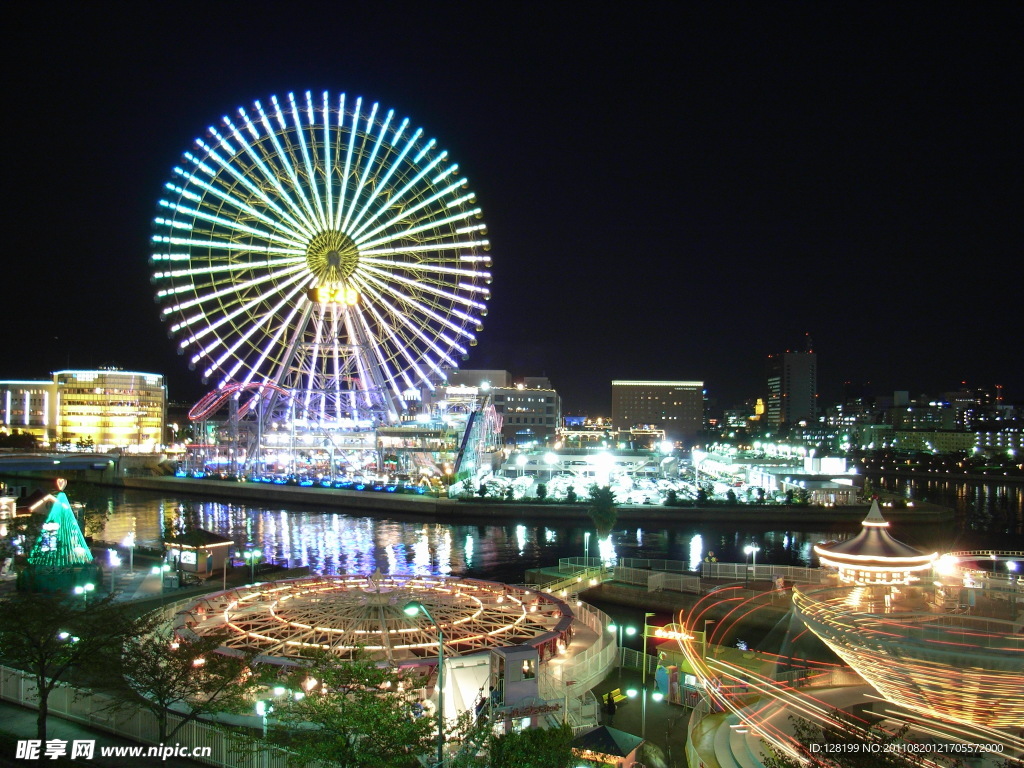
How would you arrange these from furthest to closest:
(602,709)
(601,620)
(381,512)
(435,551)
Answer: (381,512), (435,551), (601,620), (602,709)

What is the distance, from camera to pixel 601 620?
20.3m

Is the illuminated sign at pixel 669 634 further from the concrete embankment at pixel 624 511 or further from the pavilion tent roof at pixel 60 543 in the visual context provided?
the concrete embankment at pixel 624 511

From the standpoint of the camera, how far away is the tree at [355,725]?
10.5m

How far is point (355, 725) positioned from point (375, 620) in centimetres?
692

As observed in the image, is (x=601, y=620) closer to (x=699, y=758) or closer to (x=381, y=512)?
(x=699, y=758)

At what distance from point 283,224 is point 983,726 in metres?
53.7

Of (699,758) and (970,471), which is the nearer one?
(699,758)

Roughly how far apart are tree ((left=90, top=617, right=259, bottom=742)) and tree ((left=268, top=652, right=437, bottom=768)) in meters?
1.47

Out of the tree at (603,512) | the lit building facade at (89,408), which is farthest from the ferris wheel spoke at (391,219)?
the lit building facade at (89,408)

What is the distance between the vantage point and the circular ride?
16.4 meters

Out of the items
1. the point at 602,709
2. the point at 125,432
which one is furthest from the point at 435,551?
the point at 125,432

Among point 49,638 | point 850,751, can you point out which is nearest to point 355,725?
point 49,638

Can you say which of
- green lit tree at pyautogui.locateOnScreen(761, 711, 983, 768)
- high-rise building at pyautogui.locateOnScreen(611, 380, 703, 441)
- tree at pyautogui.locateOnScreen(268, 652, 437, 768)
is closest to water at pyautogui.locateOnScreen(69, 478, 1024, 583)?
tree at pyautogui.locateOnScreen(268, 652, 437, 768)

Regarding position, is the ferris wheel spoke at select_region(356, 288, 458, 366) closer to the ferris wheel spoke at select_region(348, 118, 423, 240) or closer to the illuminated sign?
the ferris wheel spoke at select_region(348, 118, 423, 240)
